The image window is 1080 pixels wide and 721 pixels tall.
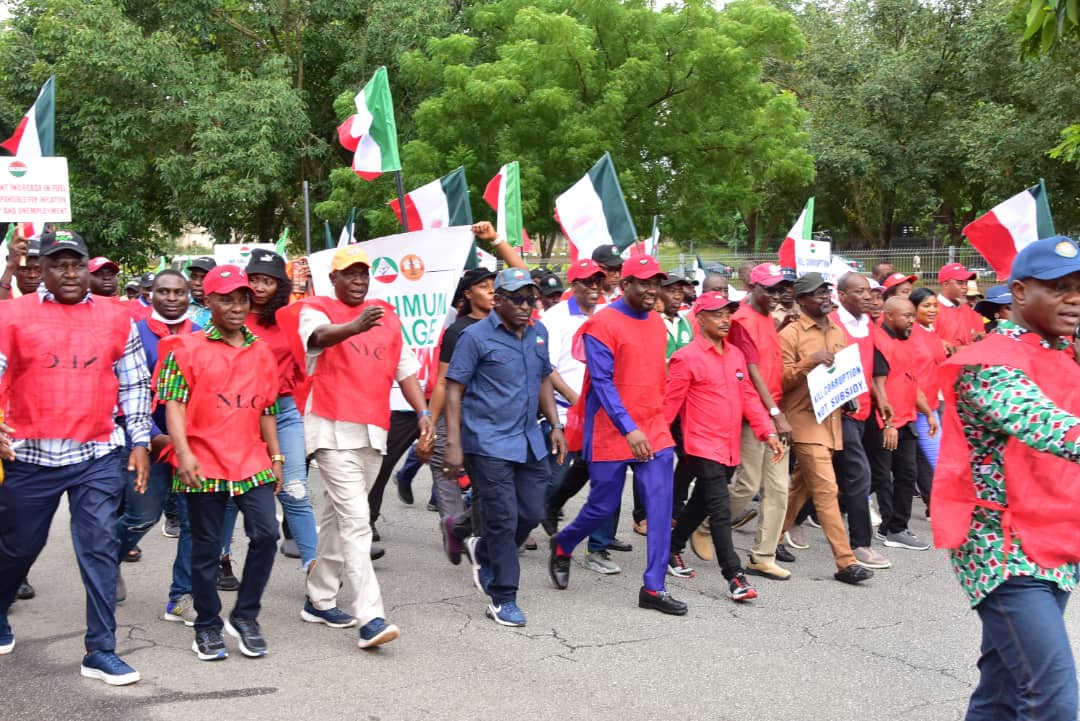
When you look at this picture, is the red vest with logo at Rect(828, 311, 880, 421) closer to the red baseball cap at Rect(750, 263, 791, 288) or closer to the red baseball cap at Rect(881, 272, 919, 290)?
the red baseball cap at Rect(750, 263, 791, 288)

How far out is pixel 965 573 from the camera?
3605 millimetres

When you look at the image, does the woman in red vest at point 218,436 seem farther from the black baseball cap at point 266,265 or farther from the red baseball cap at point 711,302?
the red baseball cap at point 711,302

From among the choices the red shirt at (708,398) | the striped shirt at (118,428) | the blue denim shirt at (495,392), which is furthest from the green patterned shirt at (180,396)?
the red shirt at (708,398)

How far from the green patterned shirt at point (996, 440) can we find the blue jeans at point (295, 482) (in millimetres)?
3837

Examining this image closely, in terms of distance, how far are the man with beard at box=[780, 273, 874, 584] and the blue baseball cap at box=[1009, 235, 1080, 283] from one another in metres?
3.69

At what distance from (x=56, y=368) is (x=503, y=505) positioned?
2.37 meters

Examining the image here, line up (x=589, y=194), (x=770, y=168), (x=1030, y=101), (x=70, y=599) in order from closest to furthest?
(x=70, y=599) → (x=589, y=194) → (x=770, y=168) → (x=1030, y=101)

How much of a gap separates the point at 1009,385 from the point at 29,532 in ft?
14.1

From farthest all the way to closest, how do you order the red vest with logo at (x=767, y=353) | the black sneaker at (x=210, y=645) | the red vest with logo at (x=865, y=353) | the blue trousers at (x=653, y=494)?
the red vest with logo at (x=865, y=353) → the red vest with logo at (x=767, y=353) → the blue trousers at (x=653, y=494) → the black sneaker at (x=210, y=645)

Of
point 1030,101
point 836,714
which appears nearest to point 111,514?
point 836,714

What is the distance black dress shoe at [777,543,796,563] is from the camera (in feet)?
25.8

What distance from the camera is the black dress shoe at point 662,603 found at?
639cm

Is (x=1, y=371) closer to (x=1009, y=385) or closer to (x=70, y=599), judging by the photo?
(x=70, y=599)

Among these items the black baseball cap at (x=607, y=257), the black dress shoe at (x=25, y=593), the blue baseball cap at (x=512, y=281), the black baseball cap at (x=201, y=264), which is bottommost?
the black dress shoe at (x=25, y=593)
